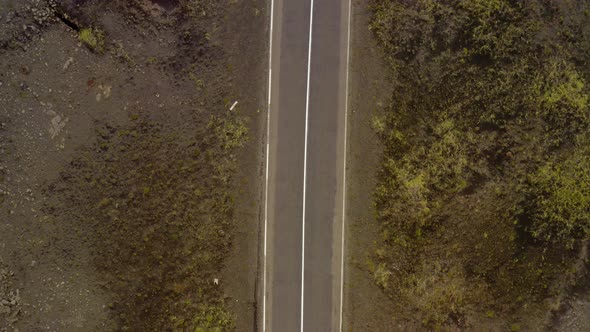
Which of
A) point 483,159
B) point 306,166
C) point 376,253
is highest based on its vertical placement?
point 483,159

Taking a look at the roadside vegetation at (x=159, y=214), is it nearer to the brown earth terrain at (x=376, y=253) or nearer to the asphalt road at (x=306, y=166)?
the asphalt road at (x=306, y=166)

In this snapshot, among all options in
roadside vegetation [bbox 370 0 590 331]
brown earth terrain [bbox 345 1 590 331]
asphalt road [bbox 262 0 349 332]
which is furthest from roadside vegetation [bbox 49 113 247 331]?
roadside vegetation [bbox 370 0 590 331]

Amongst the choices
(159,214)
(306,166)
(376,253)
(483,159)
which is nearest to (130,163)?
(159,214)

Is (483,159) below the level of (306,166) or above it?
above

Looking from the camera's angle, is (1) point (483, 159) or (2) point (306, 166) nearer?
(2) point (306, 166)

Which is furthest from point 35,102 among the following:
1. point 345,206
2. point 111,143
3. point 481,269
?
point 481,269

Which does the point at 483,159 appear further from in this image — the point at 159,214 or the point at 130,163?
the point at 130,163

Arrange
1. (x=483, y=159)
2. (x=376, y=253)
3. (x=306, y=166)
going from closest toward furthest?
(x=376, y=253)
(x=306, y=166)
(x=483, y=159)
